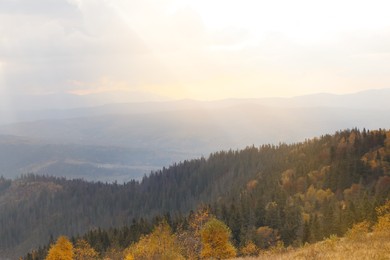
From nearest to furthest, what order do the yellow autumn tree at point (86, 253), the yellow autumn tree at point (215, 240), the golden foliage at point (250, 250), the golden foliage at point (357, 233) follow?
the golden foliage at point (357, 233) < the yellow autumn tree at point (215, 240) < the golden foliage at point (250, 250) < the yellow autumn tree at point (86, 253)

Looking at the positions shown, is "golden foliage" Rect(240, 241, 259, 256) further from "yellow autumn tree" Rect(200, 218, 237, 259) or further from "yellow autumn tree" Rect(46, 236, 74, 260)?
"yellow autumn tree" Rect(46, 236, 74, 260)

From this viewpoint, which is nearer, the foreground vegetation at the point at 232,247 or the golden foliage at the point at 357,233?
the foreground vegetation at the point at 232,247

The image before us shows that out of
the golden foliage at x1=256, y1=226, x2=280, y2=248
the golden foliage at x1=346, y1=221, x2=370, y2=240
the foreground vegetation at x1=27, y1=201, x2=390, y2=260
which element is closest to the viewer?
the foreground vegetation at x1=27, y1=201, x2=390, y2=260

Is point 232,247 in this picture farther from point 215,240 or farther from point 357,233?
point 357,233

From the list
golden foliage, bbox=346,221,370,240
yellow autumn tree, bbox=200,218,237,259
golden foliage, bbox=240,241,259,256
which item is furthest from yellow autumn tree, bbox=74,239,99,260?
golden foliage, bbox=346,221,370,240

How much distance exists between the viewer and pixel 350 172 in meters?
181

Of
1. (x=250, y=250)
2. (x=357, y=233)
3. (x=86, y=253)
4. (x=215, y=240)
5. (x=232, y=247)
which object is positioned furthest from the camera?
(x=86, y=253)

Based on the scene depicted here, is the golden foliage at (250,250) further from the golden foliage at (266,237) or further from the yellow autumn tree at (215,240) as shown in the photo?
the yellow autumn tree at (215,240)

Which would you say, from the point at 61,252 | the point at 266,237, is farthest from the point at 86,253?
the point at 266,237

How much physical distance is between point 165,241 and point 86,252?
43.0 m

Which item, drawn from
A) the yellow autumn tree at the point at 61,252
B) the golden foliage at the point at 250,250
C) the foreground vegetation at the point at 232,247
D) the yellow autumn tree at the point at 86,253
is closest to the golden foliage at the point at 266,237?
the foreground vegetation at the point at 232,247

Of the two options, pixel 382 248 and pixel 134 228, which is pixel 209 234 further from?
pixel 134 228

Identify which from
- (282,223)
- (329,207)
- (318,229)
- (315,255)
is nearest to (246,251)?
(318,229)

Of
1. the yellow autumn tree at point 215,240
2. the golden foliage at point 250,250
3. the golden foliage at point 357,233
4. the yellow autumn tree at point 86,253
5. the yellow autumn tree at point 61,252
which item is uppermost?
the golden foliage at point 357,233
